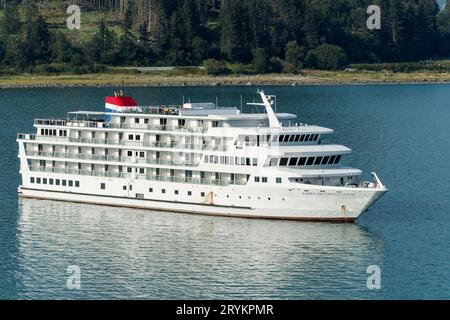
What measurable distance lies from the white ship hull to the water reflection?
0.63m

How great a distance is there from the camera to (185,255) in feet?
209

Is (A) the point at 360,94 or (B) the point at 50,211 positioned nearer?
(B) the point at 50,211

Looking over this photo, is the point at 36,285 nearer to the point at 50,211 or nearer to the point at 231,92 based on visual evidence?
the point at 50,211

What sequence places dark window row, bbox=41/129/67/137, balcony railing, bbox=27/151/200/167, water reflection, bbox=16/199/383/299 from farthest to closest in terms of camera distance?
dark window row, bbox=41/129/67/137
balcony railing, bbox=27/151/200/167
water reflection, bbox=16/199/383/299

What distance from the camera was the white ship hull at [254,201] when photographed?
69.1m

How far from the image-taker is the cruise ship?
229 ft

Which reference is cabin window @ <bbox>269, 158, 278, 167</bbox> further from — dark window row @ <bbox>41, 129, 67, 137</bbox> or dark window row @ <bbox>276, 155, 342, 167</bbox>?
dark window row @ <bbox>41, 129, 67, 137</bbox>

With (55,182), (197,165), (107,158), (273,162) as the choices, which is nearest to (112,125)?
(107,158)

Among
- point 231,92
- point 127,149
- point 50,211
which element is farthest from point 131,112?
point 231,92

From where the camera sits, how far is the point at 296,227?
68938mm

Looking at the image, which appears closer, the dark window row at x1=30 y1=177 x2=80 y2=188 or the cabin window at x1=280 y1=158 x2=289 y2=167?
the cabin window at x1=280 y1=158 x2=289 y2=167

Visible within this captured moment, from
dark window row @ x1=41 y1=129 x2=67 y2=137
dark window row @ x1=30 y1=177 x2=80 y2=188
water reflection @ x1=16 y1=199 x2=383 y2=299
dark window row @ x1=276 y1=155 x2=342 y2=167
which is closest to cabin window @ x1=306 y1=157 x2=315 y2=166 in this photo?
dark window row @ x1=276 y1=155 x2=342 y2=167

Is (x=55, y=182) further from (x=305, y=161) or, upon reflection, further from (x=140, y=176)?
(x=305, y=161)
